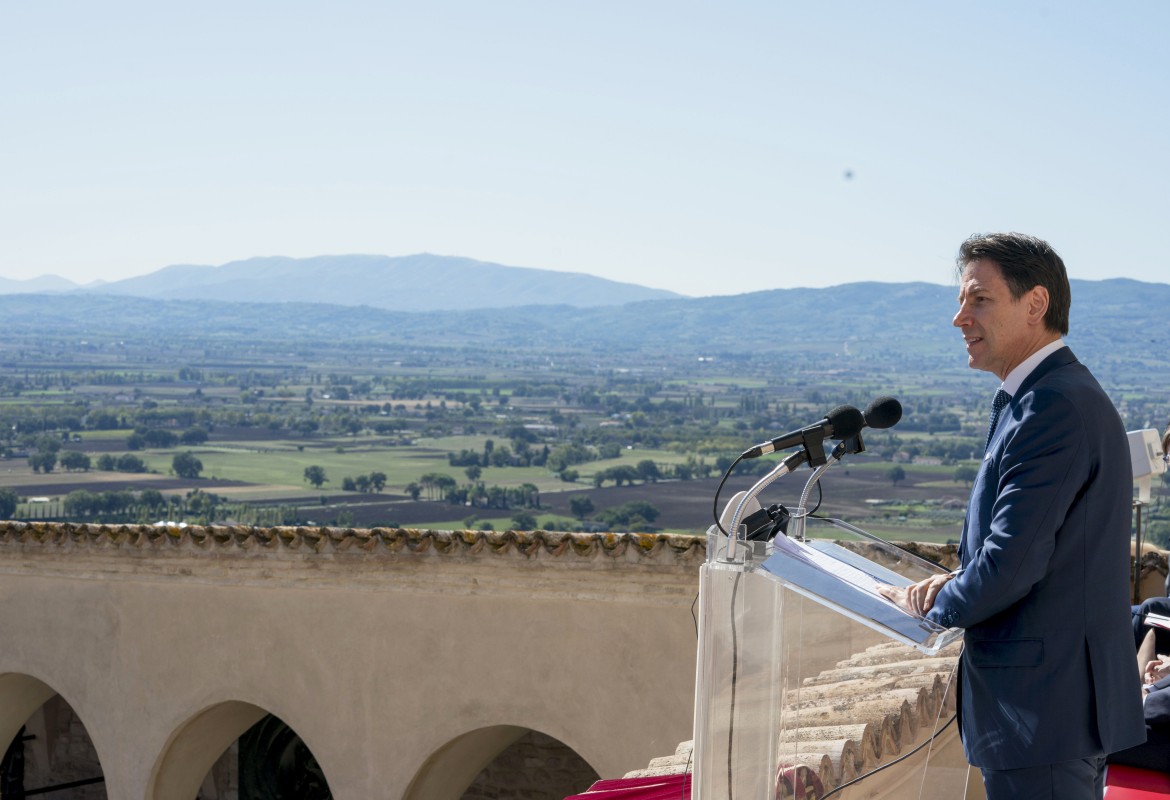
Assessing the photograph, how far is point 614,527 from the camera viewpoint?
4428 cm

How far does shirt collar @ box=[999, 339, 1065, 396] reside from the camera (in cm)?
241

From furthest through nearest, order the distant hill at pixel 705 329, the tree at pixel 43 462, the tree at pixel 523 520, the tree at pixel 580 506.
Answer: the distant hill at pixel 705 329
the tree at pixel 43 462
the tree at pixel 580 506
the tree at pixel 523 520

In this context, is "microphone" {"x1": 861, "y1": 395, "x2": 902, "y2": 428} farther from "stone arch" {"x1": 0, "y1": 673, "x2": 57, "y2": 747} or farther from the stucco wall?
"stone arch" {"x1": 0, "y1": 673, "x2": 57, "y2": 747}

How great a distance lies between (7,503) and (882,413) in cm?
4478

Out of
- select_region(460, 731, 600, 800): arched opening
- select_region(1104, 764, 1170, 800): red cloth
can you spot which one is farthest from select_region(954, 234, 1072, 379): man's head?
select_region(460, 731, 600, 800): arched opening

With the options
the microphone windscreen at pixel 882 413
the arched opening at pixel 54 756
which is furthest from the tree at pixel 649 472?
the microphone windscreen at pixel 882 413

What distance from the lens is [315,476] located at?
57656 millimetres

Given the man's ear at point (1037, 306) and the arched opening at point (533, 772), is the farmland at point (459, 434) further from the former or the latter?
the man's ear at point (1037, 306)

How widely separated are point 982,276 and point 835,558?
563mm

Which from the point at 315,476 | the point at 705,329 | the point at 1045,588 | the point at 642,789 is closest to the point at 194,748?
the point at 642,789

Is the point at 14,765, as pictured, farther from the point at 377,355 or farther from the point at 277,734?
the point at 377,355

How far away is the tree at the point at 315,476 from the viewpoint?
56.6 m

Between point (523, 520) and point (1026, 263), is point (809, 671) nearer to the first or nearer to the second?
point (1026, 263)

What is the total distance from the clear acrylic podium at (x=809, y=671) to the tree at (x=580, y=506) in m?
44.6
